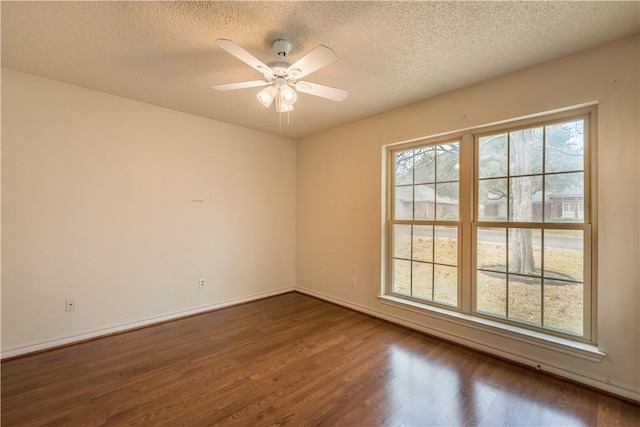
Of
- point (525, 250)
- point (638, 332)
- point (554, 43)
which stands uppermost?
point (554, 43)

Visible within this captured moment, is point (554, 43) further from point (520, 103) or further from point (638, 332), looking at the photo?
point (638, 332)

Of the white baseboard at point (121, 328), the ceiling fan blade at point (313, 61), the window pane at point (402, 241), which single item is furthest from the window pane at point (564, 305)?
the white baseboard at point (121, 328)

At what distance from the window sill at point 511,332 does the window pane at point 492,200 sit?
0.95 meters

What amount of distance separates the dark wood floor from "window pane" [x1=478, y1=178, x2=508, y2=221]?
49.4 inches

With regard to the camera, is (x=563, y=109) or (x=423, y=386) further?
(x=563, y=109)

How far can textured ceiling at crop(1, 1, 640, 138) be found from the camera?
1.68 m

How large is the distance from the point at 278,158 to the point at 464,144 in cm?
262

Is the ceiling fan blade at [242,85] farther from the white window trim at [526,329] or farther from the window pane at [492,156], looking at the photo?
the window pane at [492,156]

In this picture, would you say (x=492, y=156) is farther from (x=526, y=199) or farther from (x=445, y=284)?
(x=445, y=284)

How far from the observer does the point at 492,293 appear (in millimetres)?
2604

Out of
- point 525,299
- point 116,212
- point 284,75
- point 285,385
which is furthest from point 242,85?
point 525,299

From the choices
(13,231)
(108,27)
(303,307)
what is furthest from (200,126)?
(303,307)

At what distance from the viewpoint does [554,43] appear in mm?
1977

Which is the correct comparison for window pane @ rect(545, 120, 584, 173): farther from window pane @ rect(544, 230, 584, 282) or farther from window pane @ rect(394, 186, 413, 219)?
window pane @ rect(394, 186, 413, 219)
